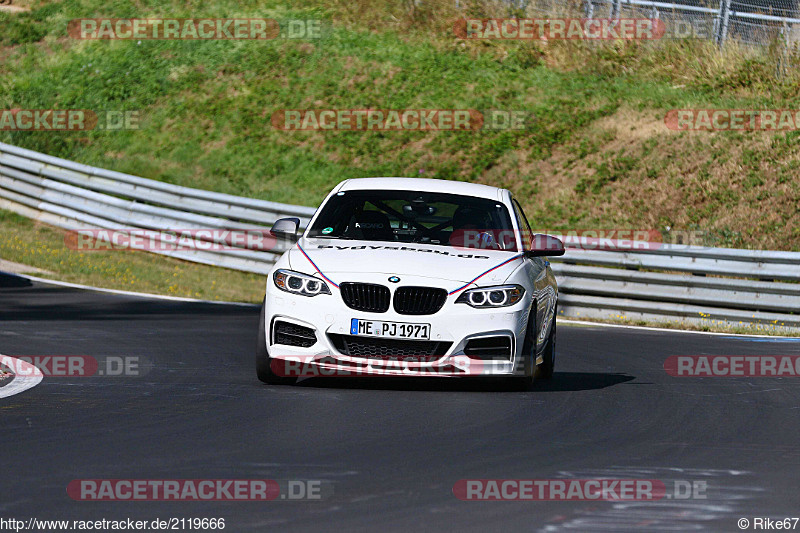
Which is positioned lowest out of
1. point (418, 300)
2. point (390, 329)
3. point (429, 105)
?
point (390, 329)

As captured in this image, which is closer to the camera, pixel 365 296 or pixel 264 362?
pixel 365 296

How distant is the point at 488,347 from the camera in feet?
30.3

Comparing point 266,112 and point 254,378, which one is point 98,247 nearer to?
point 266,112

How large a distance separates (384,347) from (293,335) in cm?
65

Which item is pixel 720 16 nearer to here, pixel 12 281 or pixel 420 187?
pixel 12 281

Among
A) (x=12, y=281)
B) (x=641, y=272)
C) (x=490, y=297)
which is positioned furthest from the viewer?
(x=12, y=281)

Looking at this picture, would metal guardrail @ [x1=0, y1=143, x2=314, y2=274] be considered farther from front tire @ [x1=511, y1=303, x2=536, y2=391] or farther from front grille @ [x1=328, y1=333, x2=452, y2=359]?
front grille @ [x1=328, y1=333, x2=452, y2=359]

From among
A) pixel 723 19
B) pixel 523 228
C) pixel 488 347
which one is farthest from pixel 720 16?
pixel 488 347

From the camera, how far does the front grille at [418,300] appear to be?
916cm

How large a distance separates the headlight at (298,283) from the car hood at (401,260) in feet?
0.21

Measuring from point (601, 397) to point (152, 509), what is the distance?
4886 mm

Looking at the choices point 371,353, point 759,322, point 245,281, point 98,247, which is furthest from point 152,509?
point 98,247

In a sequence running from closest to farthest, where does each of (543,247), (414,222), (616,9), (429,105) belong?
(543,247)
(414,222)
(429,105)
(616,9)

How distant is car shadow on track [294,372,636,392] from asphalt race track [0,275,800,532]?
0.11ft
